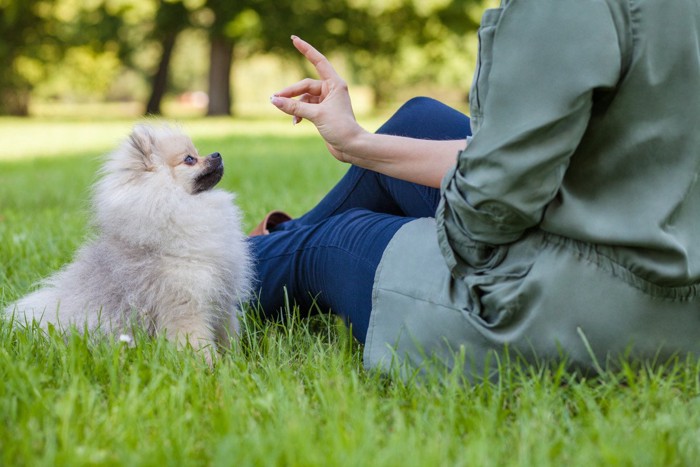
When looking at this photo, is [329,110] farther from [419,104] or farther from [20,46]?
[20,46]

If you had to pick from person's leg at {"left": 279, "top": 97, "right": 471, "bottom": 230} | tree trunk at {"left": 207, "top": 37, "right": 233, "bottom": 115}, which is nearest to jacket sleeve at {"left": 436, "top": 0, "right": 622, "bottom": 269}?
person's leg at {"left": 279, "top": 97, "right": 471, "bottom": 230}

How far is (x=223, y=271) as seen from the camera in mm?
2459

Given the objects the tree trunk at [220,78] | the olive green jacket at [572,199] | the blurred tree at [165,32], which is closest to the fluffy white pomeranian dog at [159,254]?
the olive green jacket at [572,199]

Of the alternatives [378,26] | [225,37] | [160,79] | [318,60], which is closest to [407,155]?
[318,60]

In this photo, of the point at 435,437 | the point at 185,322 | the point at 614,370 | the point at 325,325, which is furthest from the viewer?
the point at 325,325

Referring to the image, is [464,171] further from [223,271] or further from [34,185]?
[34,185]

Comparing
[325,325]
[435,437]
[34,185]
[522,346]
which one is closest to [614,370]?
[522,346]

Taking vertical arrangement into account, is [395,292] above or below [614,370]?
above

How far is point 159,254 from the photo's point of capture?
93.3 inches

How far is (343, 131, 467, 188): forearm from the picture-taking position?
7.61 ft

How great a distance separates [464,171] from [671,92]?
506mm

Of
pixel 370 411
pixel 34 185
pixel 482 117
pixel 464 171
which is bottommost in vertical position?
pixel 34 185

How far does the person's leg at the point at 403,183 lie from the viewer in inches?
109

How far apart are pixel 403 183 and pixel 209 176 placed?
70 centimetres
